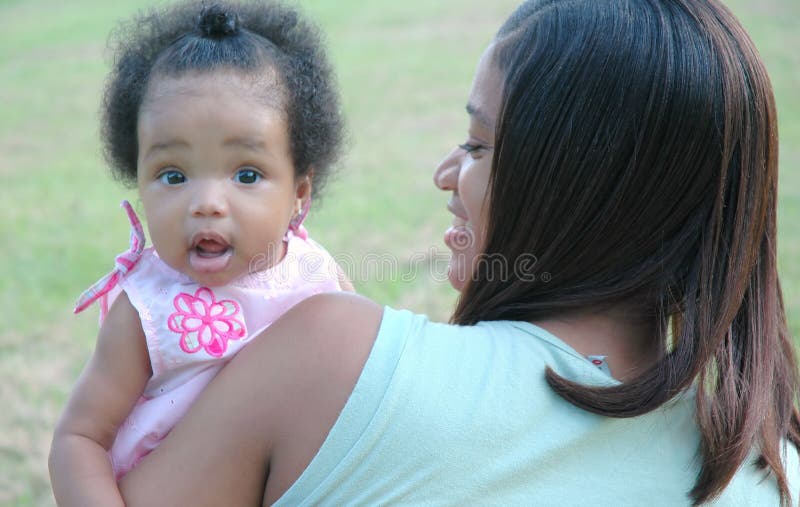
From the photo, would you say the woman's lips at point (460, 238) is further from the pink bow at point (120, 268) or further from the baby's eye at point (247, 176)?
the pink bow at point (120, 268)

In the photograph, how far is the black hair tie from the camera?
1.94 meters

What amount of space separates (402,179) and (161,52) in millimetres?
6290

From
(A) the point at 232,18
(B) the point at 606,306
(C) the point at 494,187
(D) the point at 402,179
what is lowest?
(D) the point at 402,179

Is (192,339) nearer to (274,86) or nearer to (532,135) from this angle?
(274,86)

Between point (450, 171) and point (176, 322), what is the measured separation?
2.21ft

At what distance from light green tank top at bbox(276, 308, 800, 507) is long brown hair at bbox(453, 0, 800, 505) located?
12 cm

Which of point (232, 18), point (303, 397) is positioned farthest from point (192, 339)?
point (232, 18)

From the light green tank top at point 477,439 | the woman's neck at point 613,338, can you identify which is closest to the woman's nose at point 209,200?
the light green tank top at point 477,439

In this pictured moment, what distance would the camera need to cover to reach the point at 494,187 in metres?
1.69

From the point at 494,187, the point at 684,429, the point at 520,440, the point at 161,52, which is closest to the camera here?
the point at 520,440

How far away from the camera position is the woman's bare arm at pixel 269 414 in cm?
145

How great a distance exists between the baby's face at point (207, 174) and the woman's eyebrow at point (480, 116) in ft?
1.39

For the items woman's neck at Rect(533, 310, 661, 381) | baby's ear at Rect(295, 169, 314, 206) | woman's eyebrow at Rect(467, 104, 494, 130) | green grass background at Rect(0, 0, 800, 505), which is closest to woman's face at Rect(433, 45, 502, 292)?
woman's eyebrow at Rect(467, 104, 494, 130)

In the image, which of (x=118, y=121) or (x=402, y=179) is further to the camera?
(x=402, y=179)
